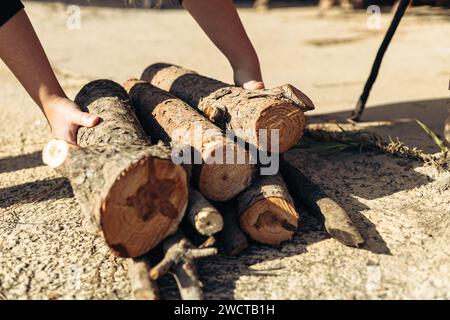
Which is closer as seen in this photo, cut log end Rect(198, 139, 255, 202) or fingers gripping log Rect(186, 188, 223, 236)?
fingers gripping log Rect(186, 188, 223, 236)

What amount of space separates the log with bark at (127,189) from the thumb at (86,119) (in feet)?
0.86

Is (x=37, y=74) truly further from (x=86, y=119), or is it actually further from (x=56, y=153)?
(x=56, y=153)

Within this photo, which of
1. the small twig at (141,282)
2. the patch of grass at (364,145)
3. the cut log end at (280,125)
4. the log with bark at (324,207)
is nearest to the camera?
the small twig at (141,282)

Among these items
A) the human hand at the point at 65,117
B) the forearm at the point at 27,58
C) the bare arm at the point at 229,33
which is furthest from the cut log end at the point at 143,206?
the bare arm at the point at 229,33

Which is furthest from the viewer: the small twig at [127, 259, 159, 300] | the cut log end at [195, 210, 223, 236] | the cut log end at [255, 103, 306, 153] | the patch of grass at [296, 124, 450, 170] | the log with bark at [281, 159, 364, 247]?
the patch of grass at [296, 124, 450, 170]

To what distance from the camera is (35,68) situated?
90.8 inches

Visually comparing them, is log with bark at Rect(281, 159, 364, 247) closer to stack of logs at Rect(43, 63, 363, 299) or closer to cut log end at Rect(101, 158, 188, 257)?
stack of logs at Rect(43, 63, 363, 299)

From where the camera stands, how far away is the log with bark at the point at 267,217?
78.4 inches

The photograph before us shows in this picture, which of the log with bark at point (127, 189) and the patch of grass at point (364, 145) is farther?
the patch of grass at point (364, 145)

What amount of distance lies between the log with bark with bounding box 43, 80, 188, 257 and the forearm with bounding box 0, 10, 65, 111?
0.48m

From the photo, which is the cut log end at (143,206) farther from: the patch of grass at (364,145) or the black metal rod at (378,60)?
the black metal rod at (378,60)

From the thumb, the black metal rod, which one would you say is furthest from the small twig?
the black metal rod

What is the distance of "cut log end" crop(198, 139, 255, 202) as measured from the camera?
1.98m
